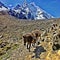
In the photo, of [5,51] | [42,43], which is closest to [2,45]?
[5,51]

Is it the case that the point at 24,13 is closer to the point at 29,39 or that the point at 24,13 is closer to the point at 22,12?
the point at 22,12

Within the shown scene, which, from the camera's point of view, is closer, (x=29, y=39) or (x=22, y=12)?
(x=29, y=39)

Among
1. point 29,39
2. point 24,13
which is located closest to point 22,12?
point 24,13

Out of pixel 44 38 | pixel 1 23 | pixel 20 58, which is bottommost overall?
pixel 20 58

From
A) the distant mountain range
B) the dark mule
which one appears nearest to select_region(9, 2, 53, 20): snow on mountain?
the distant mountain range

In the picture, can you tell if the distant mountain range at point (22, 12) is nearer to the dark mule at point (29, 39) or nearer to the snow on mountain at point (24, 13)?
the snow on mountain at point (24, 13)

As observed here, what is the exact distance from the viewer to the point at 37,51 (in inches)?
789

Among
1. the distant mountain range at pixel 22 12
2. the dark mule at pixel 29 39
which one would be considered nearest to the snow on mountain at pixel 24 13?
the distant mountain range at pixel 22 12

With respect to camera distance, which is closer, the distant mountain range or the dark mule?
the dark mule

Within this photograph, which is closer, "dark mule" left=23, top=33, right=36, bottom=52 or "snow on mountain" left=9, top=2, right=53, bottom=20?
"dark mule" left=23, top=33, right=36, bottom=52

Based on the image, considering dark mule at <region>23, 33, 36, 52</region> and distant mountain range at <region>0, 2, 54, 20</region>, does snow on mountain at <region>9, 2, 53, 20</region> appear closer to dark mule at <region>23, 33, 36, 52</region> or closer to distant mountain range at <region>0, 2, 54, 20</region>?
distant mountain range at <region>0, 2, 54, 20</region>

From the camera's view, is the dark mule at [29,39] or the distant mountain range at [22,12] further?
the distant mountain range at [22,12]

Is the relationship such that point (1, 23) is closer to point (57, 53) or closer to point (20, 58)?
point (20, 58)

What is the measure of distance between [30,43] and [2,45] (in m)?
7.61
